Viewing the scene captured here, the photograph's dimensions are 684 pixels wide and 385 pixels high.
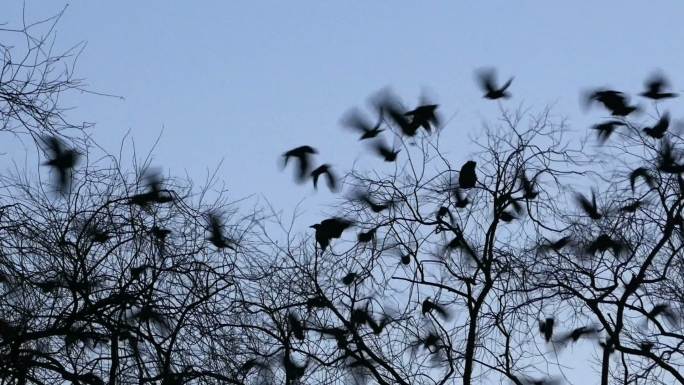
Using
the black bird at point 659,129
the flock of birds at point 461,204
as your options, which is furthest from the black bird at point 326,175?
the black bird at point 659,129

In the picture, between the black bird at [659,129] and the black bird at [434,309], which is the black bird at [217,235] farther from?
the black bird at [659,129]

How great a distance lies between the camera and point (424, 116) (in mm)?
9539

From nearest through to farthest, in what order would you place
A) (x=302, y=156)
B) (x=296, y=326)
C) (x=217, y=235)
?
(x=217, y=235)
(x=296, y=326)
(x=302, y=156)

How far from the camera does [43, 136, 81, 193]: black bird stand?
21.6ft

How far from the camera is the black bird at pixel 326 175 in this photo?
9.82 metres

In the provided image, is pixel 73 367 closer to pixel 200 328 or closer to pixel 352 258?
pixel 200 328

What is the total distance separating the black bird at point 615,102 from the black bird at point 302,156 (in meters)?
2.70

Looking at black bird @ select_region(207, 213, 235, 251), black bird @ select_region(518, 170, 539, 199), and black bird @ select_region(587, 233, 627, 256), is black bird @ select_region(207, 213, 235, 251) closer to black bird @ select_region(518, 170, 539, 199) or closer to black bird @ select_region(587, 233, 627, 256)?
black bird @ select_region(518, 170, 539, 199)

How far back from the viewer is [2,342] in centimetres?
644

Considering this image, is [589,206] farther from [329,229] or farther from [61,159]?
[61,159]

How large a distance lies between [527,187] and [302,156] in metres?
2.56

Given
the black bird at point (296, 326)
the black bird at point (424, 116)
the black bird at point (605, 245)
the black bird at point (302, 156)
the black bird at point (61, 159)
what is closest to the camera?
the black bird at point (61, 159)

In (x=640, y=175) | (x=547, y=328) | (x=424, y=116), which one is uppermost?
(x=424, y=116)

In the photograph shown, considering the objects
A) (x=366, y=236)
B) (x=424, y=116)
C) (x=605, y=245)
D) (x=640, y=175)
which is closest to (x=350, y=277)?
(x=366, y=236)
